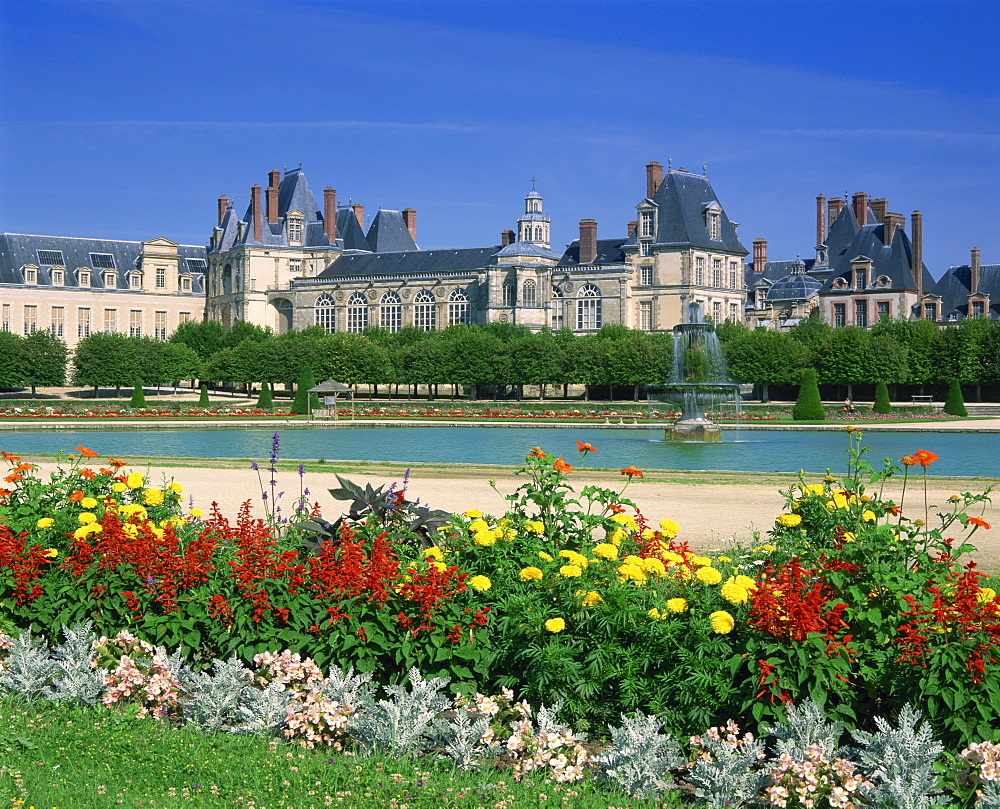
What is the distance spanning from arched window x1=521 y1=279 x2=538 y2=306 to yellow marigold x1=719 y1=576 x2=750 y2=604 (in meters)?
66.8

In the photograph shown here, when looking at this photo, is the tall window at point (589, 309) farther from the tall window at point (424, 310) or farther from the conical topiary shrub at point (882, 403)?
the conical topiary shrub at point (882, 403)

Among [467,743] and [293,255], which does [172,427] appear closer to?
[467,743]

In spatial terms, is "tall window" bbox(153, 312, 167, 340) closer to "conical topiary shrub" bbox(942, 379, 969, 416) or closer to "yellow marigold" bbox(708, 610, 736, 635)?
"conical topiary shrub" bbox(942, 379, 969, 416)

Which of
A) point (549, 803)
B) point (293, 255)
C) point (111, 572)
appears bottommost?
point (549, 803)

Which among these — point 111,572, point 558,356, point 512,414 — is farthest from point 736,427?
point 111,572

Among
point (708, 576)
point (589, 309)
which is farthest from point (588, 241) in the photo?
point (708, 576)

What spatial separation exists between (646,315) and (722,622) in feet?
225

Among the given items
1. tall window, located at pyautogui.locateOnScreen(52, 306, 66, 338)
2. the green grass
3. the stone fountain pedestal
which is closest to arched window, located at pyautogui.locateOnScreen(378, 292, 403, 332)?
tall window, located at pyautogui.locateOnScreen(52, 306, 66, 338)

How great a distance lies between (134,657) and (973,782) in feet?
12.2

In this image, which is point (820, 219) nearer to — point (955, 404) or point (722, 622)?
point (955, 404)

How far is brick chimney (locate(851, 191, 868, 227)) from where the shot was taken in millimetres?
73500

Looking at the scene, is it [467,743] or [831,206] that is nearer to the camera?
[467,743]

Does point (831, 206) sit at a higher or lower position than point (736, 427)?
higher

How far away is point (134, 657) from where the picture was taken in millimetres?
5414
